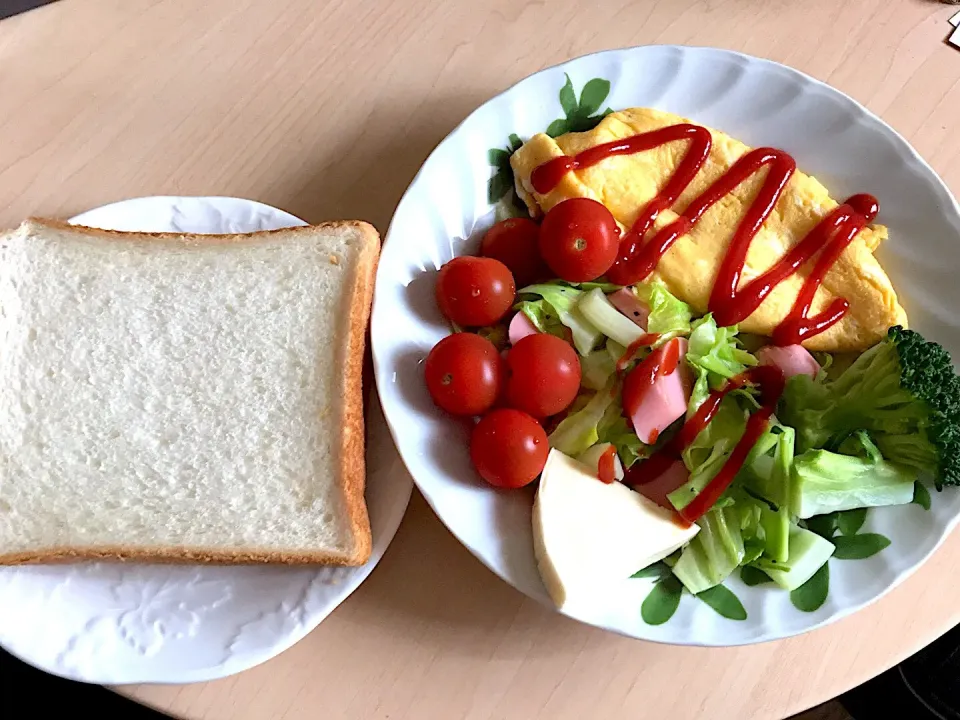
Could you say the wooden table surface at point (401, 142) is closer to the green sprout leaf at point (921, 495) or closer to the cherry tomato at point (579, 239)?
the green sprout leaf at point (921, 495)

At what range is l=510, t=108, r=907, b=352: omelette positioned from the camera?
140 centimetres

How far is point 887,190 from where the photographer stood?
1.45 metres

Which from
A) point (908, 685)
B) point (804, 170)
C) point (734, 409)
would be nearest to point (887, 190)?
point (804, 170)

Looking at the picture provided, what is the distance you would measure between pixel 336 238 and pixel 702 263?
2.14 feet

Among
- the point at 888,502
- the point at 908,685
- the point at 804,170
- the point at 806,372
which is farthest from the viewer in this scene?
the point at 908,685

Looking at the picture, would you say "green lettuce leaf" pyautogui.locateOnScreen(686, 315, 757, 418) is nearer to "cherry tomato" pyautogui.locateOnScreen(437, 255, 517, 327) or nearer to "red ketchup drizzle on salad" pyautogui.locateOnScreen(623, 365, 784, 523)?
"red ketchup drizzle on salad" pyautogui.locateOnScreen(623, 365, 784, 523)

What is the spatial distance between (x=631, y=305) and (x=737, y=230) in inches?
9.4

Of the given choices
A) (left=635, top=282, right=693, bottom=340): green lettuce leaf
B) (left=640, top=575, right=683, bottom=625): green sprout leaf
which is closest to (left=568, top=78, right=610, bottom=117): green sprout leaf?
(left=635, top=282, right=693, bottom=340): green lettuce leaf

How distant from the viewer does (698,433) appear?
1.32 metres

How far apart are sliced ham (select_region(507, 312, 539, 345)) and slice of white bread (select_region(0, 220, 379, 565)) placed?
0.86 feet

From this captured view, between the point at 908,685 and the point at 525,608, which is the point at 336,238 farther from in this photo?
the point at 908,685

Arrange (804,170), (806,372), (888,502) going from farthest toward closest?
(804,170), (806,372), (888,502)

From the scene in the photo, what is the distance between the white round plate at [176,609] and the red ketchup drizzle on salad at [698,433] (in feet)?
1.35

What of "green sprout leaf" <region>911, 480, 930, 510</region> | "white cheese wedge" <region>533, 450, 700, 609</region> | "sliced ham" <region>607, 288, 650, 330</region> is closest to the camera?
"white cheese wedge" <region>533, 450, 700, 609</region>
